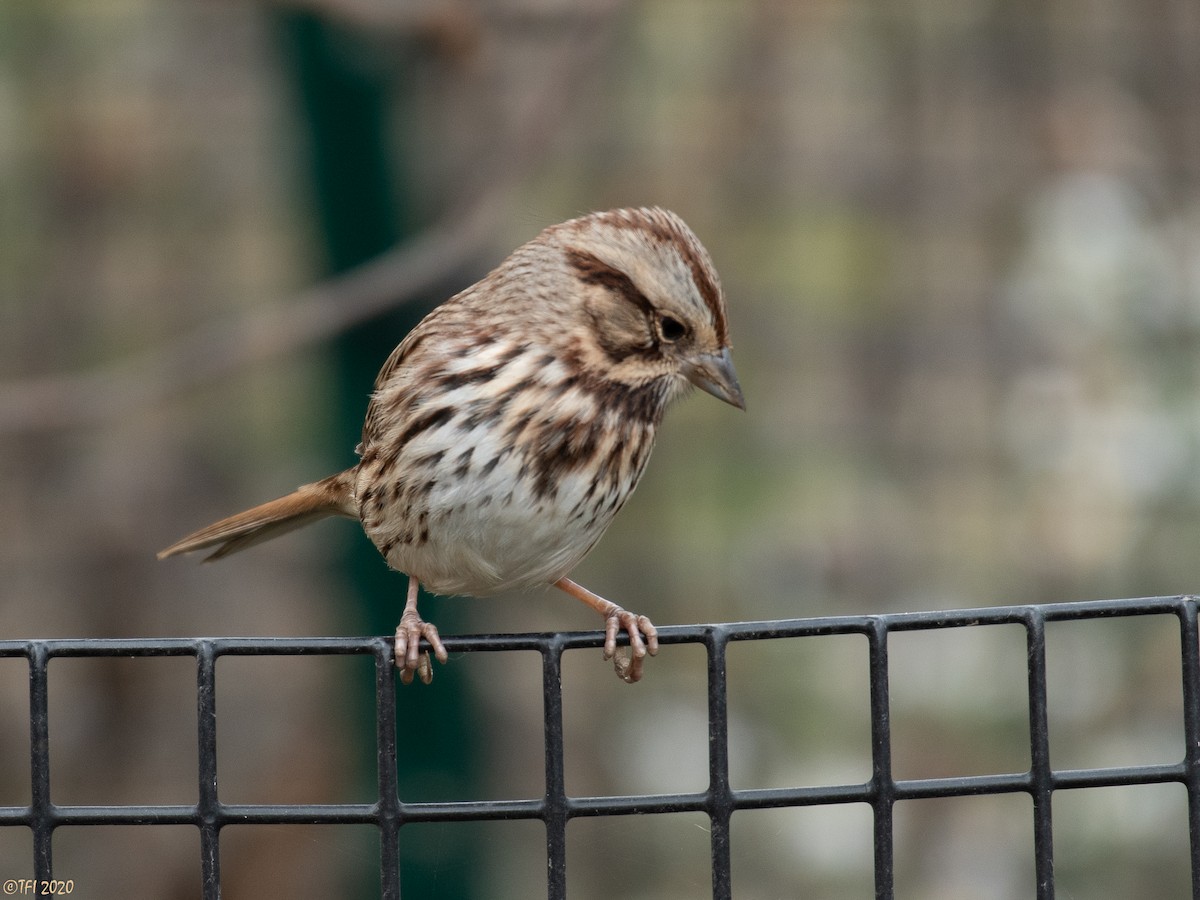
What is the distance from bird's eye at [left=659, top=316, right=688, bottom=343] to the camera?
9.08 feet

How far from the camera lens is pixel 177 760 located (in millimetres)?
5129

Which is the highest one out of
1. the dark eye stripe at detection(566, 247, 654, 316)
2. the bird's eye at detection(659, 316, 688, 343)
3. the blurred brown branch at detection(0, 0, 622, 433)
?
the blurred brown branch at detection(0, 0, 622, 433)

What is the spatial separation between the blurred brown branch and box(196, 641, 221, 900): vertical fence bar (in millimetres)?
1637

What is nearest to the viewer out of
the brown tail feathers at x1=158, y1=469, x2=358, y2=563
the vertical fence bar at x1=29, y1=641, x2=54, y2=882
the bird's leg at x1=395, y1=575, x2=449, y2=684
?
the vertical fence bar at x1=29, y1=641, x2=54, y2=882

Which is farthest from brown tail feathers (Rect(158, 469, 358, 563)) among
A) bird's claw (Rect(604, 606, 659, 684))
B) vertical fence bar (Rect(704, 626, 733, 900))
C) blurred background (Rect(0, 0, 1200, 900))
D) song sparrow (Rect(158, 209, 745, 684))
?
vertical fence bar (Rect(704, 626, 733, 900))

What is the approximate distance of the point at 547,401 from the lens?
2721 millimetres

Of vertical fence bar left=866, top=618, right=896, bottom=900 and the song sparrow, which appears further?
the song sparrow

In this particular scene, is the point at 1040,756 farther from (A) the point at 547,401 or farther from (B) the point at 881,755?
(A) the point at 547,401

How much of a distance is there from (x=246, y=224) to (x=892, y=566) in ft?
7.44

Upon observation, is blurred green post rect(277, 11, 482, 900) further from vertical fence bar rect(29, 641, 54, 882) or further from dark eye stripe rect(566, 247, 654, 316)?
vertical fence bar rect(29, 641, 54, 882)

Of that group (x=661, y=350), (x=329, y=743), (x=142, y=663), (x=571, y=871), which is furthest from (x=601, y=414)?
(x=142, y=663)

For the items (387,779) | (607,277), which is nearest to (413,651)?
(387,779)

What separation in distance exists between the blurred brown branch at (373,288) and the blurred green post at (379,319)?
10 cm

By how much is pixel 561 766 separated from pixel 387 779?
0.22m
